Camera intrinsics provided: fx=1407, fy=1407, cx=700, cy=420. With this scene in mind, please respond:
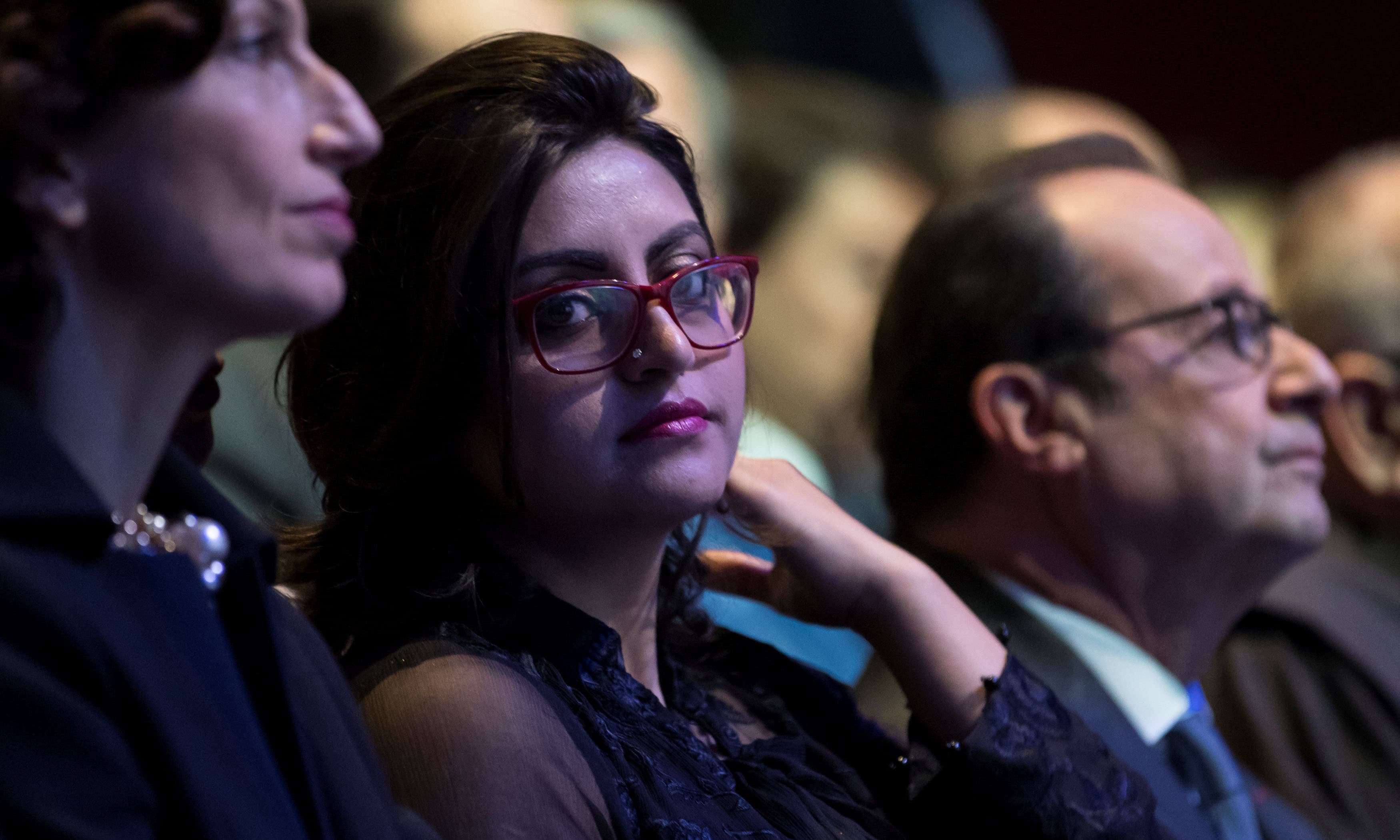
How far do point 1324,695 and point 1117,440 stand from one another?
2.40 feet

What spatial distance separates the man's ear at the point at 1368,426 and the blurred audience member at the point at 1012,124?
0.74 m

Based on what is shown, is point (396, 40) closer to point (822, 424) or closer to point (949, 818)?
point (822, 424)

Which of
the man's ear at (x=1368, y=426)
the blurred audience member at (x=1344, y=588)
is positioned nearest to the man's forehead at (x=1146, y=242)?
the blurred audience member at (x=1344, y=588)

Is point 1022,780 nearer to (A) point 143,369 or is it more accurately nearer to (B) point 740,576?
(B) point 740,576

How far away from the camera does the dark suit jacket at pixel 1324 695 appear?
197 cm

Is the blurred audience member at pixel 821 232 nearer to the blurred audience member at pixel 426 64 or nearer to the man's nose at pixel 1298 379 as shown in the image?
the blurred audience member at pixel 426 64

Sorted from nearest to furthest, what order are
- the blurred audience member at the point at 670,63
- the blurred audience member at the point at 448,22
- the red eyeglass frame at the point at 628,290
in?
the red eyeglass frame at the point at 628,290 < the blurred audience member at the point at 448,22 < the blurred audience member at the point at 670,63

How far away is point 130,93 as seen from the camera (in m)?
0.68

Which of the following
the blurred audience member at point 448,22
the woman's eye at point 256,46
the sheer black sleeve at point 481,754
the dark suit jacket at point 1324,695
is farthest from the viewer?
the blurred audience member at point 448,22

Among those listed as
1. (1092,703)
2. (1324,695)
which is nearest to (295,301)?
(1092,703)

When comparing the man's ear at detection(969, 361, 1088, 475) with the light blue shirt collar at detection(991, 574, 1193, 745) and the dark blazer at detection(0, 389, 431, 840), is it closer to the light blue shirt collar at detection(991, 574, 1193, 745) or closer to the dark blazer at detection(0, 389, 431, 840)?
the light blue shirt collar at detection(991, 574, 1193, 745)

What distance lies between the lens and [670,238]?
1.06 metres

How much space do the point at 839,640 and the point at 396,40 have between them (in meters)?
1.15

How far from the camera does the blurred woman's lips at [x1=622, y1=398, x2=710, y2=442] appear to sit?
102 centimetres
